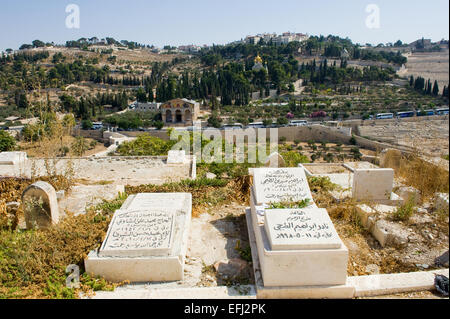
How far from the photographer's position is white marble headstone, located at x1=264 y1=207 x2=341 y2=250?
3904 mm

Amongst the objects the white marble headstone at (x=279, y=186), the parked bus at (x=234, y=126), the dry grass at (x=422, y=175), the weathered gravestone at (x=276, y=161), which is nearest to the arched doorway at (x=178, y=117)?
the parked bus at (x=234, y=126)

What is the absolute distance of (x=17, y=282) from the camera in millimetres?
4066

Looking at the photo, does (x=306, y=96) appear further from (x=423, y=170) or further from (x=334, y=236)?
(x=334, y=236)

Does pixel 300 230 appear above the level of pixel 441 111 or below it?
below

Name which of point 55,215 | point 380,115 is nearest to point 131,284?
→ point 55,215

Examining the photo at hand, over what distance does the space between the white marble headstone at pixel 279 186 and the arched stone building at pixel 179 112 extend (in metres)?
39.5

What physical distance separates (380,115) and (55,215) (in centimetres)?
4368

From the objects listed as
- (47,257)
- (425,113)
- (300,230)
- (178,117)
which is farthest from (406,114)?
(47,257)

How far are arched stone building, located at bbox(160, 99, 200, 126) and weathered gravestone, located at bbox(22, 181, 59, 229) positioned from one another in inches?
1570

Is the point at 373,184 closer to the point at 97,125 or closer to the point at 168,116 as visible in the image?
the point at 97,125

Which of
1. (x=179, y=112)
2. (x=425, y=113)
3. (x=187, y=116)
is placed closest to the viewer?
(x=425, y=113)

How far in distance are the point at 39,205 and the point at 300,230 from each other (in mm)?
3881

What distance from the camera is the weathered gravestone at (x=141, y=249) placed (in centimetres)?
416

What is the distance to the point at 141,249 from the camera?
13.9 ft
